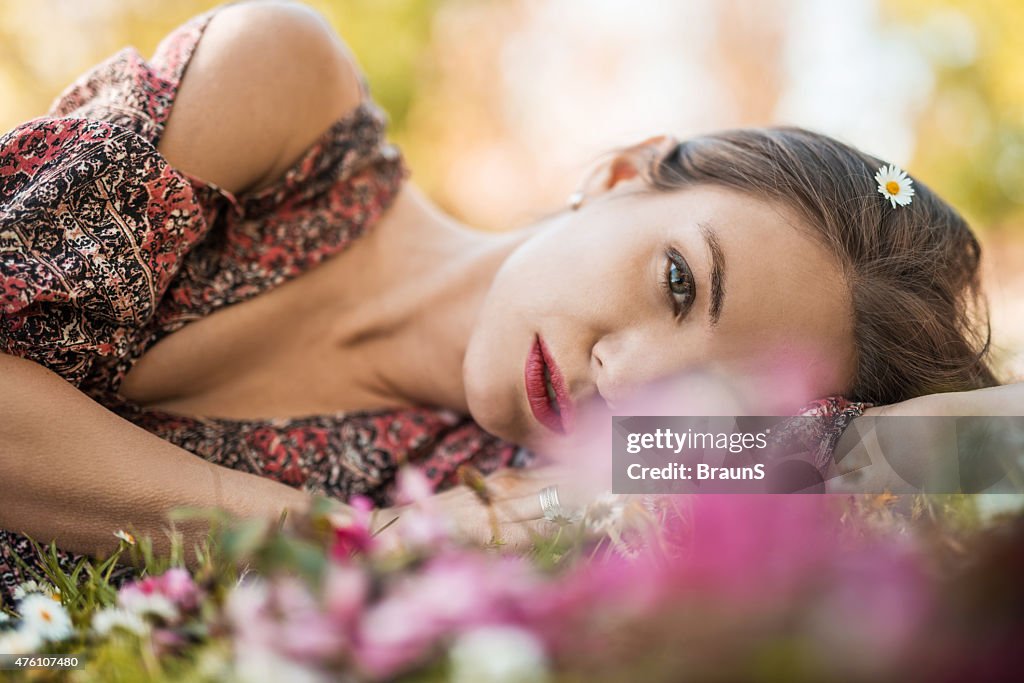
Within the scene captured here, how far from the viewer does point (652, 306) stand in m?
1.54

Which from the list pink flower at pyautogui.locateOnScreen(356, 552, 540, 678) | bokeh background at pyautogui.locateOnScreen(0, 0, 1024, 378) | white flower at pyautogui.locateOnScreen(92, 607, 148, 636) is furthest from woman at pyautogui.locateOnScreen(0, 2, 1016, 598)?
bokeh background at pyautogui.locateOnScreen(0, 0, 1024, 378)

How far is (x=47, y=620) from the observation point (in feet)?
3.01

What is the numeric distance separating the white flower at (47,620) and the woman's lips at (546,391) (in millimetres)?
952

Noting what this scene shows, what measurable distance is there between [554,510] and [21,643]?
824 mm

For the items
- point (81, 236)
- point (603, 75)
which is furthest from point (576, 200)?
point (603, 75)

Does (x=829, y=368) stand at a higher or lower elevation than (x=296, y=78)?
lower

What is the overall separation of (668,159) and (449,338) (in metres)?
0.73

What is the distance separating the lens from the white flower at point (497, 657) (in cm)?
52

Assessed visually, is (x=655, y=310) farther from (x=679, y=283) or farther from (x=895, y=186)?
(x=895, y=186)

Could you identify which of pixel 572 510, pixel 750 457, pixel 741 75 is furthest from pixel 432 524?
pixel 741 75

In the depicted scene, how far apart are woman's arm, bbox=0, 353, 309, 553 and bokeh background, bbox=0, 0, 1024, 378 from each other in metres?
7.63

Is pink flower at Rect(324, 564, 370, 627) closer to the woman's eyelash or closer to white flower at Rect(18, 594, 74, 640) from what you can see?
white flower at Rect(18, 594, 74, 640)

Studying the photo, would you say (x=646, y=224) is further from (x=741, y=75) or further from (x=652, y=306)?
(x=741, y=75)

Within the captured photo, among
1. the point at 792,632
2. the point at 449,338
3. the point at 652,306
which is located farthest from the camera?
the point at 449,338
